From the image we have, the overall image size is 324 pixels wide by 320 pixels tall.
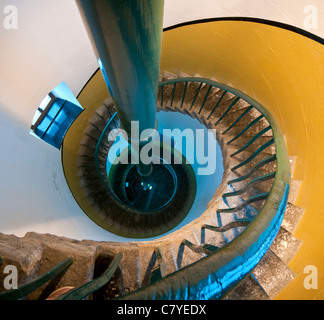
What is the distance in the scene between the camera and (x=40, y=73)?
3.64 metres

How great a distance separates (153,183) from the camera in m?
8.65

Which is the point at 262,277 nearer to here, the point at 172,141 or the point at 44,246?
the point at 44,246

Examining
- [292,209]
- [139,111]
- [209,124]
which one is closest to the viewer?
[139,111]

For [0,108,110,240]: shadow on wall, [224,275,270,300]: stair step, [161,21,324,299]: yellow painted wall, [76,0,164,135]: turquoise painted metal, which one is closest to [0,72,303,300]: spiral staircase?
[224,275,270,300]: stair step

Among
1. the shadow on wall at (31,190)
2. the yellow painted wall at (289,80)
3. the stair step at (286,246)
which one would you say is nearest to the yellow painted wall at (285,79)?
the yellow painted wall at (289,80)

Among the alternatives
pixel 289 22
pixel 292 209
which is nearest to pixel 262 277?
pixel 292 209

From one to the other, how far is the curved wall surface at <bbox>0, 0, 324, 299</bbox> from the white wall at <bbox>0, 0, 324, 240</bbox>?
15 millimetres

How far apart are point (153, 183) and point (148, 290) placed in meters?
7.69

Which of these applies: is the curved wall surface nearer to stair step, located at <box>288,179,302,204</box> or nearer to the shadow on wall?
the shadow on wall

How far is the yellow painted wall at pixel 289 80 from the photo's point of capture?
326 cm

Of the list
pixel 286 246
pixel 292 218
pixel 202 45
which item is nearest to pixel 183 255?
pixel 286 246

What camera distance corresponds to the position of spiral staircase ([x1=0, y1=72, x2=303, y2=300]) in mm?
1104

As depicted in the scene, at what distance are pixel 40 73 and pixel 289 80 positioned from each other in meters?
4.28
